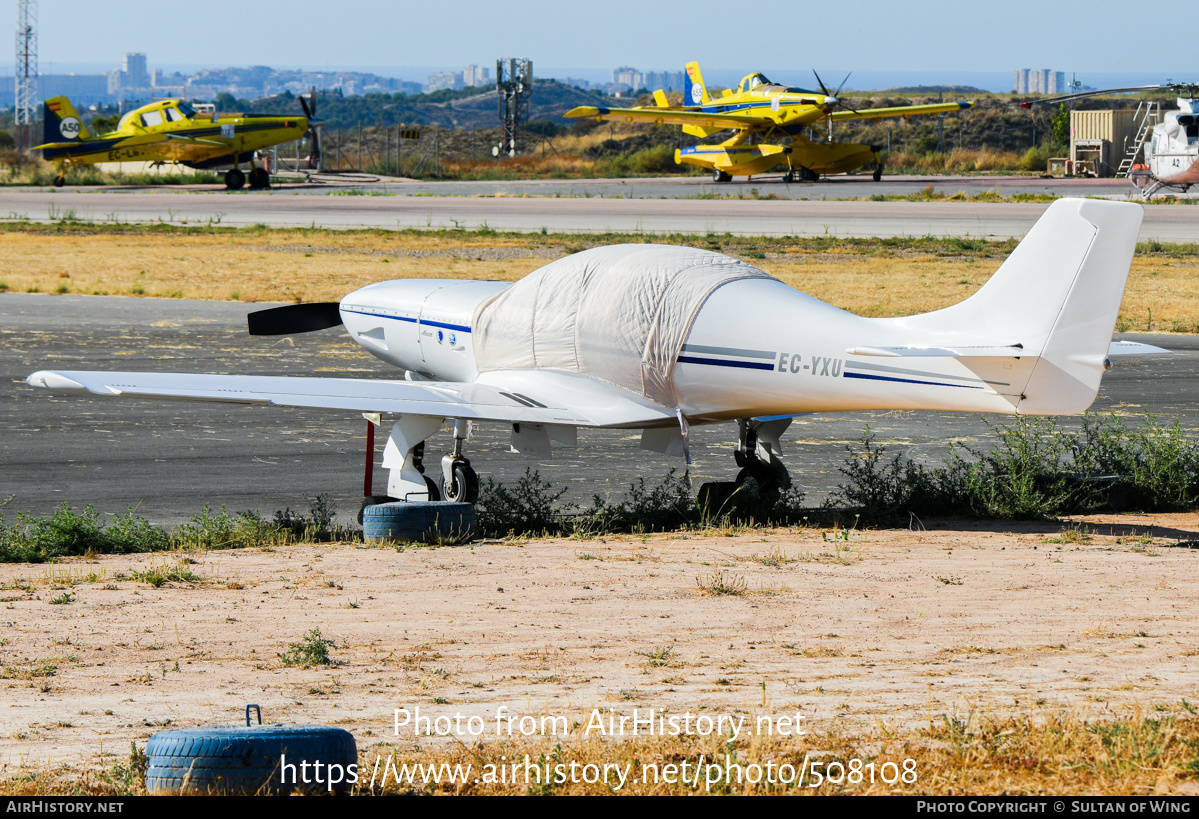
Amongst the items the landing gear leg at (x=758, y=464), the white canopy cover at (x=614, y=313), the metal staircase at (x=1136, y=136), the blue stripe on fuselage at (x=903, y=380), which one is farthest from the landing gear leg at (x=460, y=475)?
the metal staircase at (x=1136, y=136)

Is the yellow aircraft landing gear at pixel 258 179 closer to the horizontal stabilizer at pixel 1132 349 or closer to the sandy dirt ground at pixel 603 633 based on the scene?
the horizontal stabilizer at pixel 1132 349

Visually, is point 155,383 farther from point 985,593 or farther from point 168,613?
point 985,593

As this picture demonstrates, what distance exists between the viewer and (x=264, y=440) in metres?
16.0

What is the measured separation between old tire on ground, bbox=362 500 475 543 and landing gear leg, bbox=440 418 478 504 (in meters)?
1.02

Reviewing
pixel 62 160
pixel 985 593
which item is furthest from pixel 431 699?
pixel 62 160

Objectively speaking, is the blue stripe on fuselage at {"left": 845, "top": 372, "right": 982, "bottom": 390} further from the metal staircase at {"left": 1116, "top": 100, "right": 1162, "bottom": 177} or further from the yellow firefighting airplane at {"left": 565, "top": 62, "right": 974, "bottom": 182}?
the metal staircase at {"left": 1116, "top": 100, "right": 1162, "bottom": 177}

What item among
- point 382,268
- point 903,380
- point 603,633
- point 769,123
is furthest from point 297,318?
point 769,123

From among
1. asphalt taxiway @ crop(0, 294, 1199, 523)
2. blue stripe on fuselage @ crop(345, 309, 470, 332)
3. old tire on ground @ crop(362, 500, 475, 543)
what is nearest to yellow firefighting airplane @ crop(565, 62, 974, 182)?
asphalt taxiway @ crop(0, 294, 1199, 523)

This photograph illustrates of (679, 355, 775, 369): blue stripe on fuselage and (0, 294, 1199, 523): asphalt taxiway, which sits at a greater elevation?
(679, 355, 775, 369): blue stripe on fuselage

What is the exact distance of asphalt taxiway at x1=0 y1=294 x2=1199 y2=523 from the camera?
44.0ft

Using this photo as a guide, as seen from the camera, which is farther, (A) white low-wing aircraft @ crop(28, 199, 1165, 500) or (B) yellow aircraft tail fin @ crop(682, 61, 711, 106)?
(B) yellow aircraft tail fin @ crop(682, 61, 711, 106)

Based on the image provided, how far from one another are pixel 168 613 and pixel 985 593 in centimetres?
546

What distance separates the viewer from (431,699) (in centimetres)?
679

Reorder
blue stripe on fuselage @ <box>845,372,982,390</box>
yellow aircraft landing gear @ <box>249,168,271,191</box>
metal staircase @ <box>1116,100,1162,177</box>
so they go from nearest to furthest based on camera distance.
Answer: blue stripe on fuselage @ <box>845,372,982,390</box> → metal staircase @ <box>1116,100,1162,177</box> → yellow aircraft landing gear @ <box>249,168,271,191</box>
